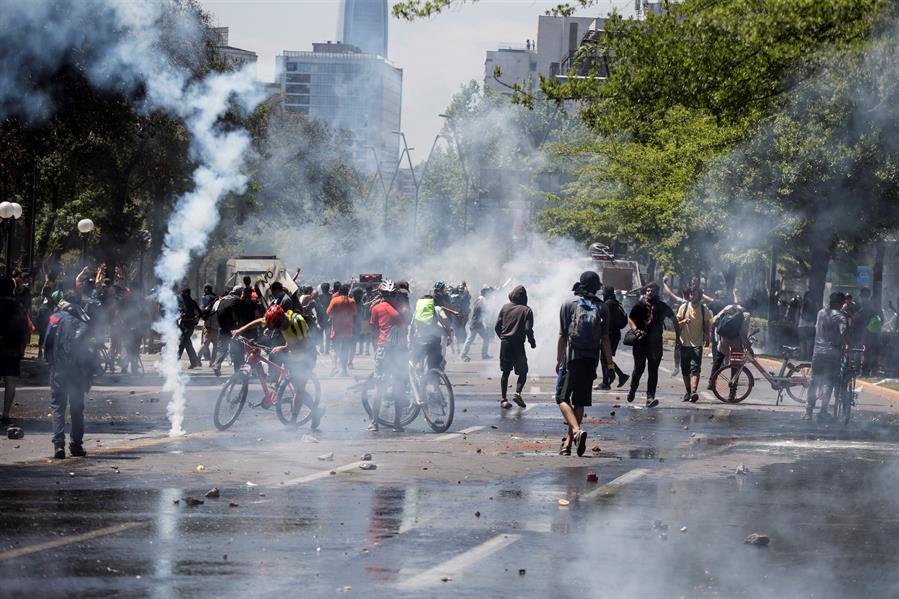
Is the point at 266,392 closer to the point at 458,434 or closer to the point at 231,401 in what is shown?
the point at 231,401

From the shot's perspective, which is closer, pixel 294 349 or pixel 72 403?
pixel 72 403

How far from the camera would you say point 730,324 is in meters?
22.9

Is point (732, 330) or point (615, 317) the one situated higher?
point (615, 317)

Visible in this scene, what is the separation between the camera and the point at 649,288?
72.7 ft

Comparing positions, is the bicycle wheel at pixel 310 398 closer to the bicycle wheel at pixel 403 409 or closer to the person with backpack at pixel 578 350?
the bicycle wheel at pixel 403 409

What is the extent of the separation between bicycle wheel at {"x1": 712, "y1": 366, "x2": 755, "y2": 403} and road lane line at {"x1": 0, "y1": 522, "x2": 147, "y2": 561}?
14940 mm

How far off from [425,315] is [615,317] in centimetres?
727

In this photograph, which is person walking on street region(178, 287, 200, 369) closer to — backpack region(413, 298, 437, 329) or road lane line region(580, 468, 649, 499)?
backpack region(413, 298, 437, 329)

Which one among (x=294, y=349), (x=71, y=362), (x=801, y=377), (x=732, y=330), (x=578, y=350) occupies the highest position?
(x=732, y=330)

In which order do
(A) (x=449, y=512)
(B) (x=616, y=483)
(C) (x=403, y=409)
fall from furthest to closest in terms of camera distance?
(C) (x=403, y=409)
(B) (x=616, y=483)
(A) (x=449, y=512)

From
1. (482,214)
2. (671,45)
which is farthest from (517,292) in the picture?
(482,214)

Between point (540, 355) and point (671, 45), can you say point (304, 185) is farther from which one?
point (671, 45)

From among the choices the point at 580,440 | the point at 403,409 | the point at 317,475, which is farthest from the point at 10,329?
the point at 580,440

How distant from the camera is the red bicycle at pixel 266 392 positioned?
16625 mm
